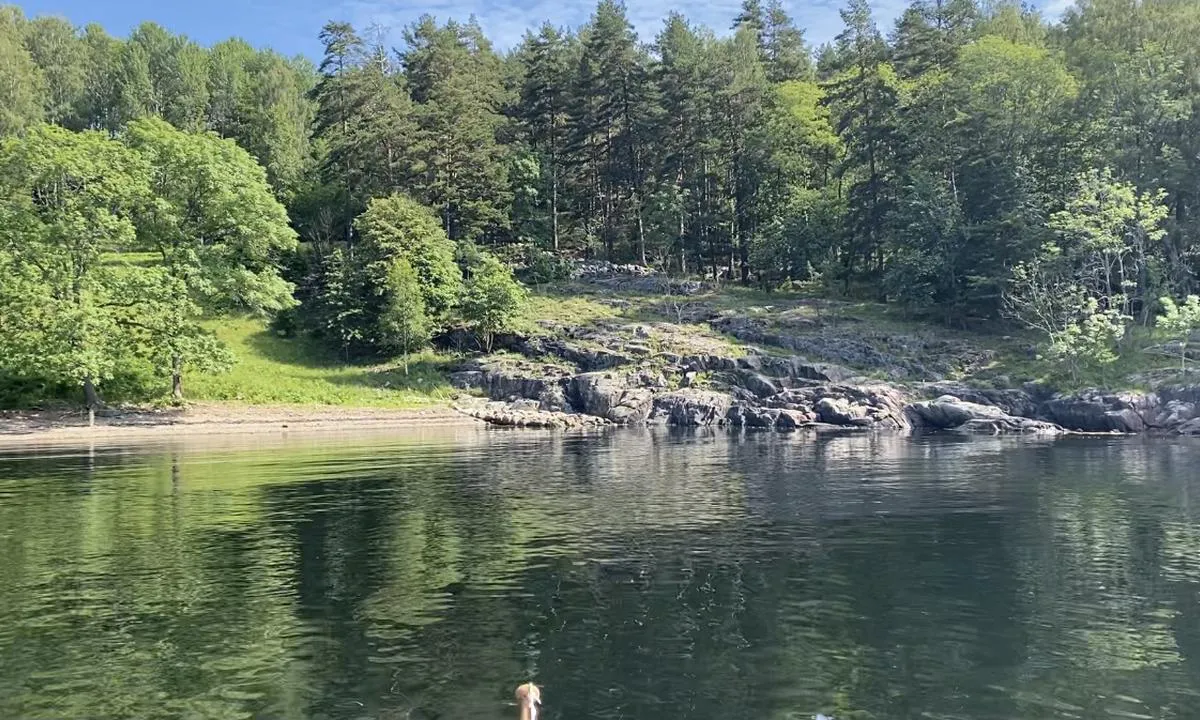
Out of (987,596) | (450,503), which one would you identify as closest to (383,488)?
(450,503)

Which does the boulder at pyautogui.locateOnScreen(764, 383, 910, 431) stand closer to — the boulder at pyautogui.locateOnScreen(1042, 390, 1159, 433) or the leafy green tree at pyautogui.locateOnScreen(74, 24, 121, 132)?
the boulder at pyautogui.locateOnScreen(1042, 390, 1159, 433)

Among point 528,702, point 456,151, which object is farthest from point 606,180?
point 528,702

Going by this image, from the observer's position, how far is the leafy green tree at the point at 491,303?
74750mm

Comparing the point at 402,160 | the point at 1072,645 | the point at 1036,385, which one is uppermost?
the point at 402,160

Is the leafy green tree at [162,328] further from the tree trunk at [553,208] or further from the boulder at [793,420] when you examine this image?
the tree trunk at [553,208]

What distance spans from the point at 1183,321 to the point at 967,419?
16.3 metres

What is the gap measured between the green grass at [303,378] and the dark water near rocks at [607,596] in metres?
30.8

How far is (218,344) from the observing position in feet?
205

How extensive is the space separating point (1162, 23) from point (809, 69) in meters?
45.2

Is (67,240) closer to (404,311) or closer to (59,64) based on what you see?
(404,311)

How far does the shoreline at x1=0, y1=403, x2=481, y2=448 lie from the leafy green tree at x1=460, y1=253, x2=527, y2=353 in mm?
10389

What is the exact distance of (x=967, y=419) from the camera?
58.7 m

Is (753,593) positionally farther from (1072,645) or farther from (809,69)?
(809,69)

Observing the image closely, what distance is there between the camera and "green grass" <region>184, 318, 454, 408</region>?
219ft
